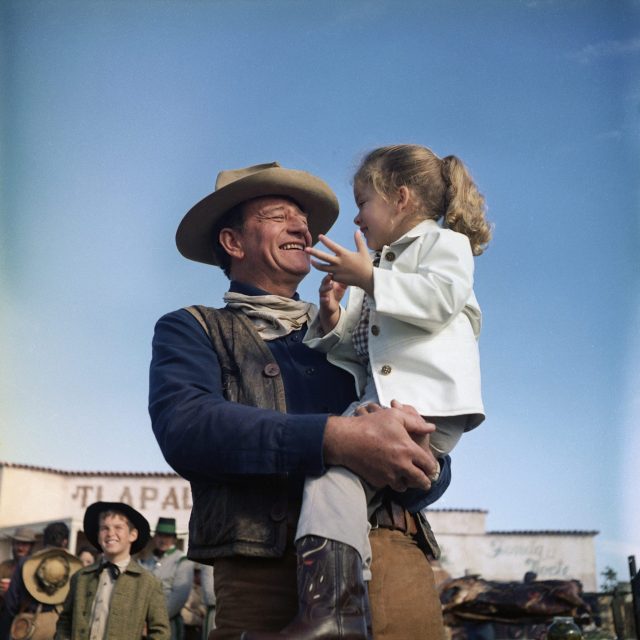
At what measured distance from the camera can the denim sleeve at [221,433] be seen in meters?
2.32

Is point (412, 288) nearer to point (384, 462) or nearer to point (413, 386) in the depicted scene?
point (413, 386)

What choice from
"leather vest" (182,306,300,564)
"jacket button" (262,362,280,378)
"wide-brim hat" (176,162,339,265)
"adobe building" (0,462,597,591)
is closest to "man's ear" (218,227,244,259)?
"wide-brim hat" (176,162,339,265)

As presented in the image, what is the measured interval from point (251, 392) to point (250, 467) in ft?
1.37

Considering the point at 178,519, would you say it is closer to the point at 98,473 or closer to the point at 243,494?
the point at 98,473

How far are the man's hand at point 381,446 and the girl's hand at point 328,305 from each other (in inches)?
24.1

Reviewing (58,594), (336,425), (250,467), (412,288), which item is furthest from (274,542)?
(58,594)

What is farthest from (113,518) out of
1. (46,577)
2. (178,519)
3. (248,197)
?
(178,519)

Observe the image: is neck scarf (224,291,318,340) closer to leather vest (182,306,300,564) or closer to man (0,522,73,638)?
leather vest (182,306,300,564)

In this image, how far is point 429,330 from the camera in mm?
2586

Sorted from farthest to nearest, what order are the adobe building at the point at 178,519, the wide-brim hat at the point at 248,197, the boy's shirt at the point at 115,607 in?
the adobe building at the point at 178,519 < the boy's shirt at the point at 115,607 < the wide-brim hat at the point at 248,197

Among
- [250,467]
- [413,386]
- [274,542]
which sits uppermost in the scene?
[413,386]

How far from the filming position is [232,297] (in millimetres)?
3141

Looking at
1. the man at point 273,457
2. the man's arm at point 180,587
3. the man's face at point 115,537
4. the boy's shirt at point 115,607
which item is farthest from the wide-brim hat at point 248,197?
the man's arm at point 180,587

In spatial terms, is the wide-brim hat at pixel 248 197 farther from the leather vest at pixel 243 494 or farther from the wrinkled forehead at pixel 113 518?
the wrinkled forehead at pixel 113 518
